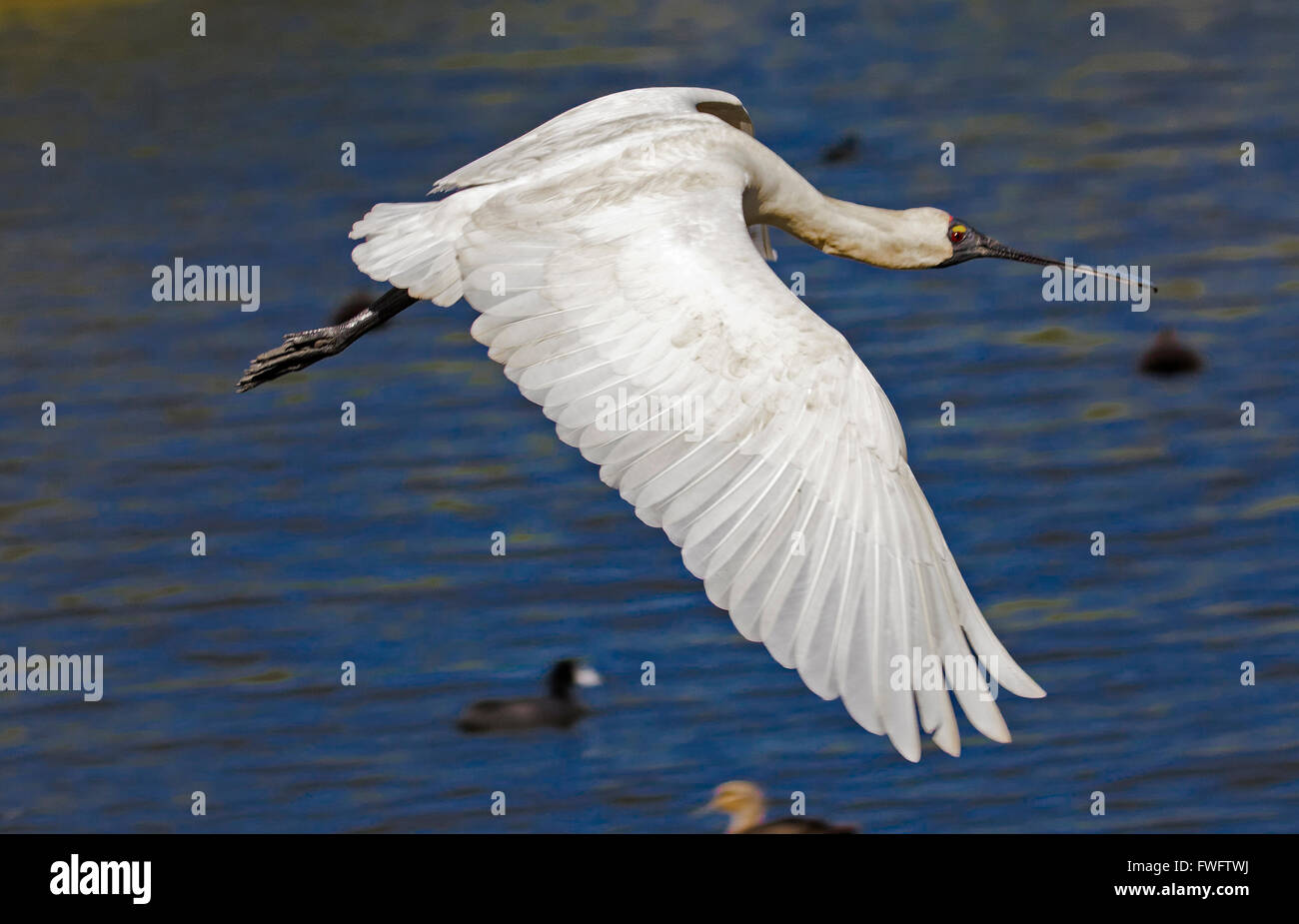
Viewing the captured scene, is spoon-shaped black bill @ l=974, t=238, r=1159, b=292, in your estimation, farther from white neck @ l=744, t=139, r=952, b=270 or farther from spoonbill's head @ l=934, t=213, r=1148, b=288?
white neck @ l=744, t=139, r=952, b=270

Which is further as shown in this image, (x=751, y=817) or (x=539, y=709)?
(x=539, y=709)

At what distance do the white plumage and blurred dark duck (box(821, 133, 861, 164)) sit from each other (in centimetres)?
741

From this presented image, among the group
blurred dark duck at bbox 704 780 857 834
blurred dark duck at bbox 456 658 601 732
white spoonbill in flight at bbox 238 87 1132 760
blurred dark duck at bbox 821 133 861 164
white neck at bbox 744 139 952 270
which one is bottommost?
blurred dark duck at bbox 704 780 857 834

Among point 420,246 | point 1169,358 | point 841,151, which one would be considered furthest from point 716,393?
point 841,151

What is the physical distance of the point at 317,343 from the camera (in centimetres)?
887

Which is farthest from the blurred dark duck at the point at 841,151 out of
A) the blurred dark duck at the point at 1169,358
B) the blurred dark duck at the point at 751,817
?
the blurred dark duck at the point at 751,817

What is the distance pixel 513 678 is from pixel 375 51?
7827 millimetres

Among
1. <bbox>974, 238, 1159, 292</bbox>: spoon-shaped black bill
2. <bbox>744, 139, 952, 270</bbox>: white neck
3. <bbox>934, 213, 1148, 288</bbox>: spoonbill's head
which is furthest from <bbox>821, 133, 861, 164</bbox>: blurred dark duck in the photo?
<bbox>744, 139, 952, 270</bbox>: white neck

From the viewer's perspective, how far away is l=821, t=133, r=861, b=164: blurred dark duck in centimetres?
1505

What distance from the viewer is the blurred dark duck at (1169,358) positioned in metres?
12.5

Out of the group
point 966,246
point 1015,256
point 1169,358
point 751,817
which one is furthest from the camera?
point 1169,358

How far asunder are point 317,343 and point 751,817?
7.83ft

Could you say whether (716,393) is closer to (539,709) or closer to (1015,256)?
(1015,256)

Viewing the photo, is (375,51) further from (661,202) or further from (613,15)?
(661,202)
